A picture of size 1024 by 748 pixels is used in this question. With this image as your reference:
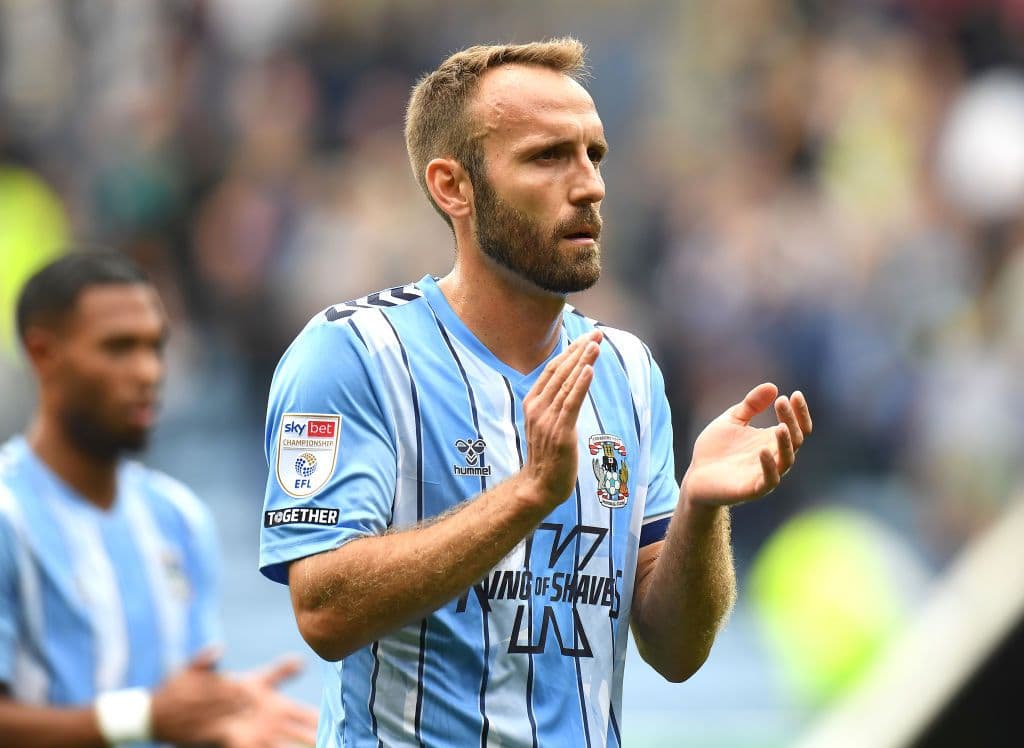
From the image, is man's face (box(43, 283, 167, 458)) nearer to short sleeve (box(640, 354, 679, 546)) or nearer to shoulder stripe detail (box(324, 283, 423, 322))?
shoulder stripe detail (box(324, 283, 423, 322))

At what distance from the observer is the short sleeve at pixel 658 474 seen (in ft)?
12.3

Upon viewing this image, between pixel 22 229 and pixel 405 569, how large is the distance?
1035 centimetres

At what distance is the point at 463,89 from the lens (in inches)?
146

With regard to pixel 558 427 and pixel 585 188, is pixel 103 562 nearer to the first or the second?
pixel 585 188

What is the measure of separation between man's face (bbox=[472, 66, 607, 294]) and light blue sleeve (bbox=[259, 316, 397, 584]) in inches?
16.9

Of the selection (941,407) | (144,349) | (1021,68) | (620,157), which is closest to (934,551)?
(941,407)

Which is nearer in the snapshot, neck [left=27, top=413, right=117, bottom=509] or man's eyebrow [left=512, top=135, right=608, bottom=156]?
man's eyebrow [left=512, top=135, right=608, bottom=156]

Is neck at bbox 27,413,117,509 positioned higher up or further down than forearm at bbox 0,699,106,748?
higher up

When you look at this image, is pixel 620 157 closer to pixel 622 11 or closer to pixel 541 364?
pixel 622 11

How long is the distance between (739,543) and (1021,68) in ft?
13.4

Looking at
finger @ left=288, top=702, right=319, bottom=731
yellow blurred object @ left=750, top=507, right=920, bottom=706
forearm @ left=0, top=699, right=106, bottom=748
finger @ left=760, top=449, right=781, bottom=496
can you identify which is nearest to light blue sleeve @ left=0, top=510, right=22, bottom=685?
forearm @ left=0, top=699, right=106, bottom=748

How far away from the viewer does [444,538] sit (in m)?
3.09

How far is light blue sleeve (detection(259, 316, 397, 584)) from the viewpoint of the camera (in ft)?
10.7

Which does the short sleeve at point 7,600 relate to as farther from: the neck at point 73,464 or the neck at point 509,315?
the neck at point 509,315
